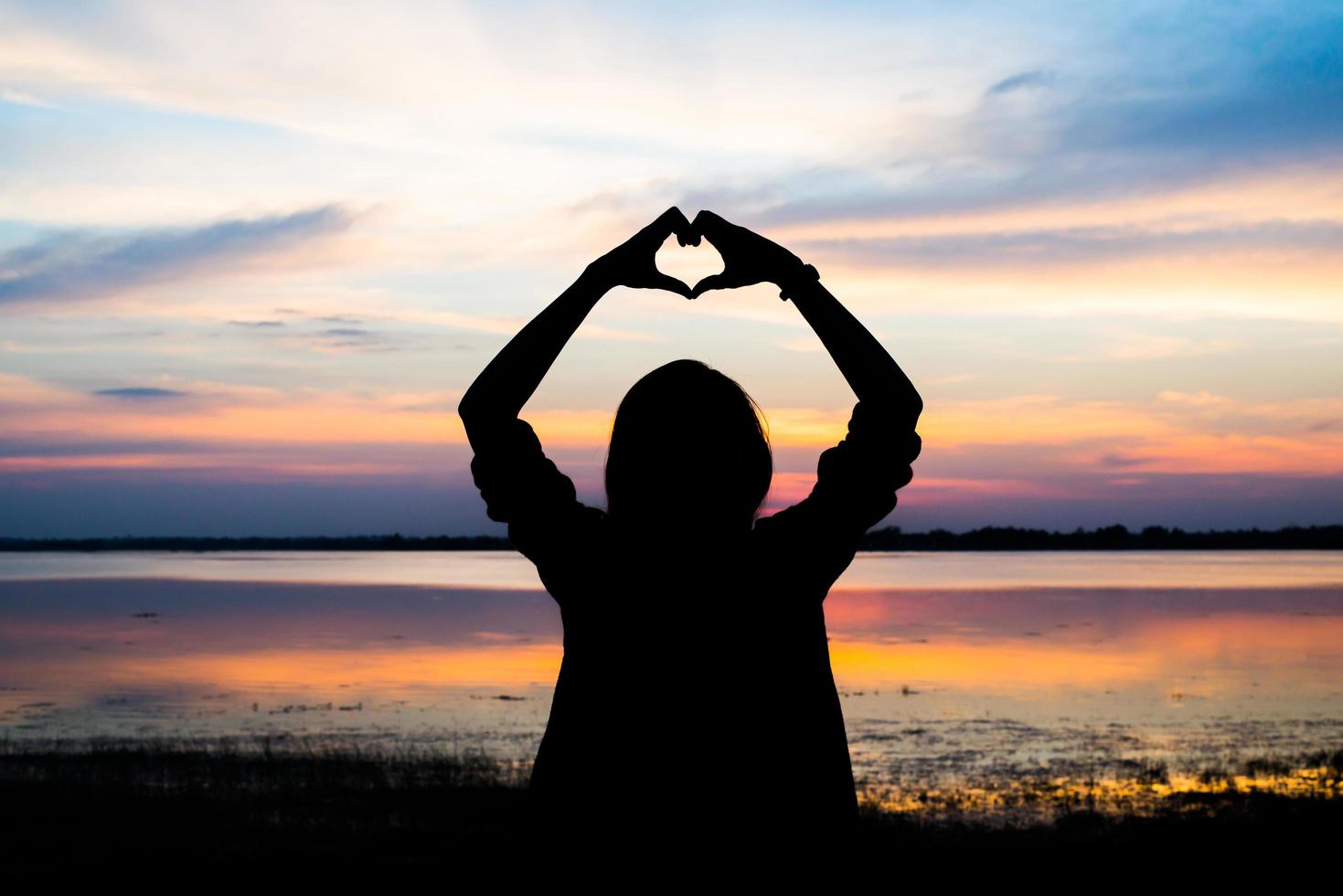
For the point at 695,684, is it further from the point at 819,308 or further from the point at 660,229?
the point at 660,229

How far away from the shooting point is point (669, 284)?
233cm

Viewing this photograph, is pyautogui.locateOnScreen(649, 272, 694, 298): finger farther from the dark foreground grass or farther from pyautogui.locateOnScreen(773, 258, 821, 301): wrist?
the dark foreground grass

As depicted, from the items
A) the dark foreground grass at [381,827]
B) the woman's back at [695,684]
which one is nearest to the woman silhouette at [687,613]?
the woman's back at [695,684]

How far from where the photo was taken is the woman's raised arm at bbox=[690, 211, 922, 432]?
7.34ft

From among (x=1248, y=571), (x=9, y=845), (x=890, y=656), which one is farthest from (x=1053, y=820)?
(x=1248, y=571)

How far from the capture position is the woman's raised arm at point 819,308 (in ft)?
7.34

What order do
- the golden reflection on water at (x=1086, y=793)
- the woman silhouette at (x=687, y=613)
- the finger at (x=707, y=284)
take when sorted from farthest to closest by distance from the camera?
1. the golden reflection on water at (x=1086, y=793)
2. the finger at (x=707, y=284)
3. the woman silhouette at (x=687, y=613)

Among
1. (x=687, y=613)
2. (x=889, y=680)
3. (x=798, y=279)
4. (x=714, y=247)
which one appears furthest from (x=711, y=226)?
(x=889, y=680)

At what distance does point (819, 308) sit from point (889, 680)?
2905cm

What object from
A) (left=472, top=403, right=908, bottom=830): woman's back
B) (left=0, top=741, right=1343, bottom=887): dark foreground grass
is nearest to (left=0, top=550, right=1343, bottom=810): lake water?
(left=472, top=403, right=908, bottom=830): woman's back

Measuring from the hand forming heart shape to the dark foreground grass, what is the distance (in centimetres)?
626

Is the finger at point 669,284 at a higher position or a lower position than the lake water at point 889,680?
higher

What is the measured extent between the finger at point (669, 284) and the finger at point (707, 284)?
0.04 feet

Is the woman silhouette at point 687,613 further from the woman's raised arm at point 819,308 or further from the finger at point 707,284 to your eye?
the finger at point 707,284
